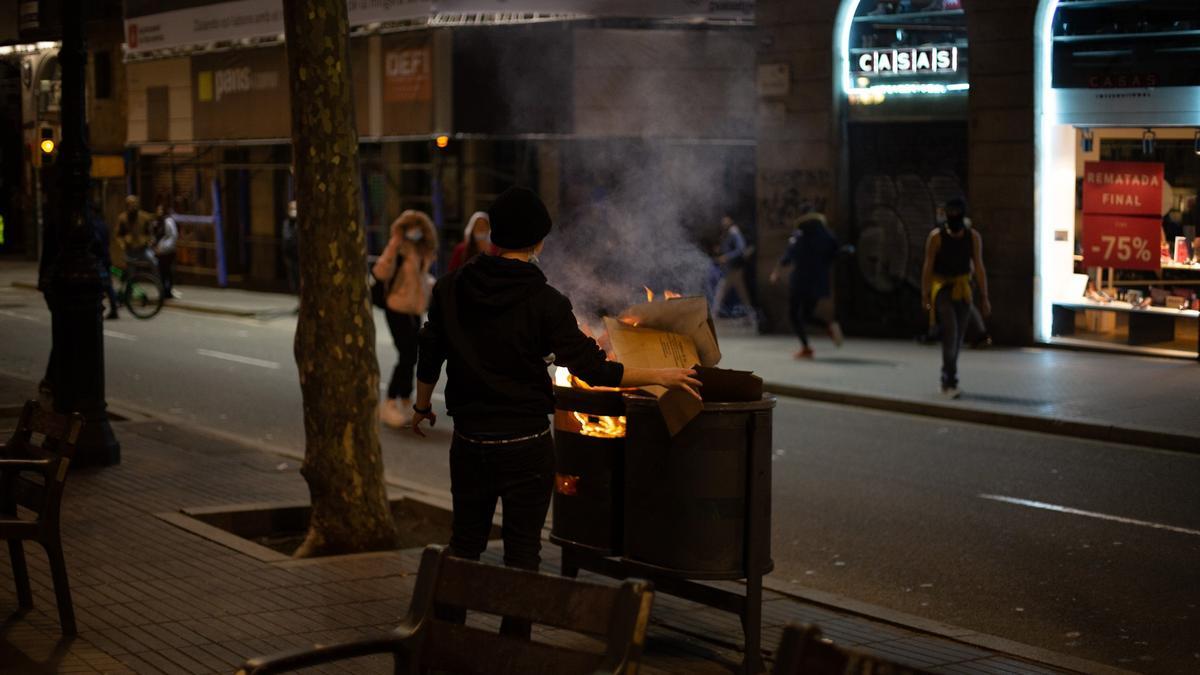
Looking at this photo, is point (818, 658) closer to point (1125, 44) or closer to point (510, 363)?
point (510, 363)

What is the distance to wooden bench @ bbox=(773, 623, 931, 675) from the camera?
3.25 m

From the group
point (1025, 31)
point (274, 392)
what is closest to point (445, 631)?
point (274, 392)

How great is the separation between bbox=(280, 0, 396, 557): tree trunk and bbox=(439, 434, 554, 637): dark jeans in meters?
2.71

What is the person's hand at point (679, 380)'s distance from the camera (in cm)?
612

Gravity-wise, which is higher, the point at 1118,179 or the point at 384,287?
the point at 1118,179

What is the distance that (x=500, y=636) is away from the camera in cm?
420

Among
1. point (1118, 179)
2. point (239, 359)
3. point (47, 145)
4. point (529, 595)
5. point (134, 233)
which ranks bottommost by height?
point (239, 359)

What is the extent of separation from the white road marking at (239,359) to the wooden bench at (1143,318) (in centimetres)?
954

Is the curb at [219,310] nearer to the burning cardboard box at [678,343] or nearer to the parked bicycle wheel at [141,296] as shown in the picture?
the parked bicycle wheel at [141,296]

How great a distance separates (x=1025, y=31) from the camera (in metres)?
19.3

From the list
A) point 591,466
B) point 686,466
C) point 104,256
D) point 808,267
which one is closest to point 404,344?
point 104,256

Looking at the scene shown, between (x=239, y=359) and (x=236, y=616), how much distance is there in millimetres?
13156

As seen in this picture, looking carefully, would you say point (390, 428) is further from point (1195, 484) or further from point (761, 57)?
point (761, 57)

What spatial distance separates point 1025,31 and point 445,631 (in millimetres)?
16676
